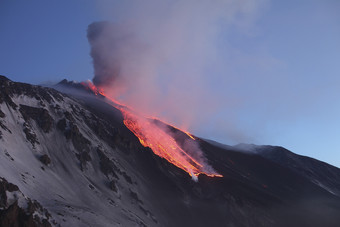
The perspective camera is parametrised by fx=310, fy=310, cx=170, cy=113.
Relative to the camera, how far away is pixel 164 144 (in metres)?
120

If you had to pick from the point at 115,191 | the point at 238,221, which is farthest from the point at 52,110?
the point at 238,221

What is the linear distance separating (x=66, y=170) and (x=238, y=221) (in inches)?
1858

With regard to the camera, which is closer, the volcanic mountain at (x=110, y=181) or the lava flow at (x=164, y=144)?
the volcanic mountain at (x=110, y=181)

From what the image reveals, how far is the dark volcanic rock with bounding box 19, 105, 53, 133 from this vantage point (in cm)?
8481

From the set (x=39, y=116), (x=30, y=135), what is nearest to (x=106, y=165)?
(x=30, y=135)

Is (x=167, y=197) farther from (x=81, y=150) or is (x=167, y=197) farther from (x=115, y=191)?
(x=81, y=150)

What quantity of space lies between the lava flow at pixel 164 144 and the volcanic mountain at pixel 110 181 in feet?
2.61

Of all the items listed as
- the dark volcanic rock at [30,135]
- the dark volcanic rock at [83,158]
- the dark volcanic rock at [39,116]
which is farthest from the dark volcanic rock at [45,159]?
the dark volcanic rock at [39,116]

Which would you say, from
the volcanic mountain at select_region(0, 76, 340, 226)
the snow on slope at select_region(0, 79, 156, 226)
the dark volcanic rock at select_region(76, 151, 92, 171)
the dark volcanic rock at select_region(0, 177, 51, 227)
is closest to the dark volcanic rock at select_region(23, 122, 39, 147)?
the volcanic mountain at select_region(0, 76, 340, 226)

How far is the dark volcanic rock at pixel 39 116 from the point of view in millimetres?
84812

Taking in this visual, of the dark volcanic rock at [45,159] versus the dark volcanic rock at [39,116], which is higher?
the dark volcanic rock at [39,116]

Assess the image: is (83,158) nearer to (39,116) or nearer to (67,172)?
(67,172)

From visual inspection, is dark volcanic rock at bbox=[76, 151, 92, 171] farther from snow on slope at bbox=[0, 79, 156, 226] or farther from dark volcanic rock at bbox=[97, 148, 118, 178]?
dark volcanic rock at bbox=[97, 148, 118, 178]

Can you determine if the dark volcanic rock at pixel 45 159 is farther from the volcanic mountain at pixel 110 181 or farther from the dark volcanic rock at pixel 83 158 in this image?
the dark volcanic rock at pixel 83 158
